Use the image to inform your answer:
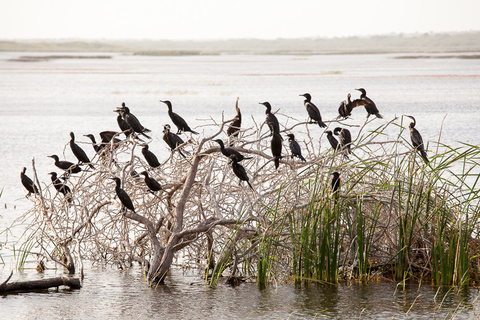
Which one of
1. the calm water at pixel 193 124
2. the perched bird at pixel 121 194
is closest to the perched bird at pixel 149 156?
the perched bird at pixel 121 194

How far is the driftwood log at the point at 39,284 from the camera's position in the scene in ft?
20.9

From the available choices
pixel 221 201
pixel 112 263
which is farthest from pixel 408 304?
pixel 112 263

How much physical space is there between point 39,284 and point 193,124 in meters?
15.4

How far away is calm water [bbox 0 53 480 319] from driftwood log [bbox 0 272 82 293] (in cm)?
10

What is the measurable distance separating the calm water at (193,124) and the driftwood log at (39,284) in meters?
0.10

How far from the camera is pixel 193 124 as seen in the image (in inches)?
855

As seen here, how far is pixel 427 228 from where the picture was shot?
21.2 ft

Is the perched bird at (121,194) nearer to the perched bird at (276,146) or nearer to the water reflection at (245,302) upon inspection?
the water reflection at (245,302)

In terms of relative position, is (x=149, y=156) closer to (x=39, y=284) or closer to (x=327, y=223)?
(x=39, y=284)

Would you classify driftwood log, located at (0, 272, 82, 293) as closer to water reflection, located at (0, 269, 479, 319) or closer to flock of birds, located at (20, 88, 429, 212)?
water reflection, located at (0, 269, 479, 319)

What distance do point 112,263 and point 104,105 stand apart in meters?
22.2

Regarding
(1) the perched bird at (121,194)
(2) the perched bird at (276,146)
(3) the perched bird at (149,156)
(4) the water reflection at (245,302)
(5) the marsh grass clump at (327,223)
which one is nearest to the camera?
(4) the water reflection at (245,302)

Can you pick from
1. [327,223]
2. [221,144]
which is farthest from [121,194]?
[327,223]

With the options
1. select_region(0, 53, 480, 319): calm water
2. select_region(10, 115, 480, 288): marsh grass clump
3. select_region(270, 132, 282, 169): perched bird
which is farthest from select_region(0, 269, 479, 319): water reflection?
select_region(270, 132, 282, 169): perched bird
